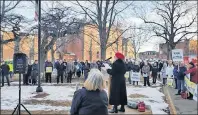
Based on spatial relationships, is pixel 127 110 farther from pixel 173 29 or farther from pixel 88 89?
pixel 173 29

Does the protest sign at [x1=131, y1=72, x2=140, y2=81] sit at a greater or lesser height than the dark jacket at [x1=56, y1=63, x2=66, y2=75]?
lesser

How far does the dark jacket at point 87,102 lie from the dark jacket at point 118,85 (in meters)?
5.69

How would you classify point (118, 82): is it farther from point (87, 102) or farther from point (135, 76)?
point (135, 76)

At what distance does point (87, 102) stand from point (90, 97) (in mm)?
85

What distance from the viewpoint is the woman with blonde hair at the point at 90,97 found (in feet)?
17.8

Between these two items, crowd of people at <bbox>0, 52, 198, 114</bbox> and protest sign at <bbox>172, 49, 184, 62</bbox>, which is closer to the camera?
crowd of people at <bbox>0, 52, 198, 114</bbox>

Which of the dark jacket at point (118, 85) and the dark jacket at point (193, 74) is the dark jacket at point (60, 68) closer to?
the dark jacket at point (193, 74)

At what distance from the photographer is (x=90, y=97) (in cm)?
549

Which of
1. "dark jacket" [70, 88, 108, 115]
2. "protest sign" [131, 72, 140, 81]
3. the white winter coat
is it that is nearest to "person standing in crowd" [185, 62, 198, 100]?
the white winter coat

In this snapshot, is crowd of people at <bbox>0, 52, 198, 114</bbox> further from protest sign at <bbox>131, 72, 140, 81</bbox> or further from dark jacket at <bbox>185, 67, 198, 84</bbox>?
protest sign at <bbox>131, 72, 140, 81</bbox>

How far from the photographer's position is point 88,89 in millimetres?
5461

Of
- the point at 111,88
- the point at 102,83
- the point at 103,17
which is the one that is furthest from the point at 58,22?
the point at 102,83

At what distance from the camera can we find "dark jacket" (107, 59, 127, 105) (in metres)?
11.3

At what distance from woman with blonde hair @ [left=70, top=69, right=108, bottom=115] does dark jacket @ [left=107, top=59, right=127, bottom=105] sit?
571 centimetres
